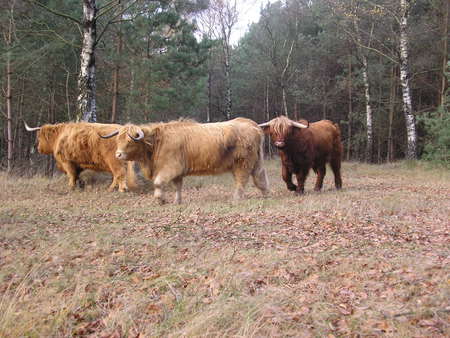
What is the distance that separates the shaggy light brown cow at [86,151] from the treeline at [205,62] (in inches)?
47.7

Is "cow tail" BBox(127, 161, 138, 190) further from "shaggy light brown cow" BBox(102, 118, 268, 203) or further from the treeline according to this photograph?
the treeline

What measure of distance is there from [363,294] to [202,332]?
156 centimetres

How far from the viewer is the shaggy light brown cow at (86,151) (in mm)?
11227

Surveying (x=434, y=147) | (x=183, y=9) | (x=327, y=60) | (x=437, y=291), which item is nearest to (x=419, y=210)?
(x=437, y=291)

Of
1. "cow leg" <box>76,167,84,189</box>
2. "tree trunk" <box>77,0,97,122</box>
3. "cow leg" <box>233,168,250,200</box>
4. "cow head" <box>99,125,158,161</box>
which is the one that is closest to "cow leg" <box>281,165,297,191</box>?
"cow leg" <box>233,168,250,200</box>

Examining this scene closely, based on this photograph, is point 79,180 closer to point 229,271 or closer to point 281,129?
point 281,129

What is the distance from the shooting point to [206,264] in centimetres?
473

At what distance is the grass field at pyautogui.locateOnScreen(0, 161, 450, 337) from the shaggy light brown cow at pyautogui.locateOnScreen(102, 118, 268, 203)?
1382 mm

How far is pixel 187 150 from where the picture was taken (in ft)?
30.7

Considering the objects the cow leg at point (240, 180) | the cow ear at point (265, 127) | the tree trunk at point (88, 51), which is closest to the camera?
the cow leg at point (240, 180)

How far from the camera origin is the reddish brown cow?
9.98 meters

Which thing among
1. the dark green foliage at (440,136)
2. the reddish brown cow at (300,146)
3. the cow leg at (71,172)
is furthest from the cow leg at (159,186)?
the dark green foliage at (440,136)

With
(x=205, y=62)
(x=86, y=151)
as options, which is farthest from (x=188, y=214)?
(x=205, y=62)

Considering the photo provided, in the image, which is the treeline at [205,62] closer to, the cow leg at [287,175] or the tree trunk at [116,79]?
the tree trunk at [116,79]
